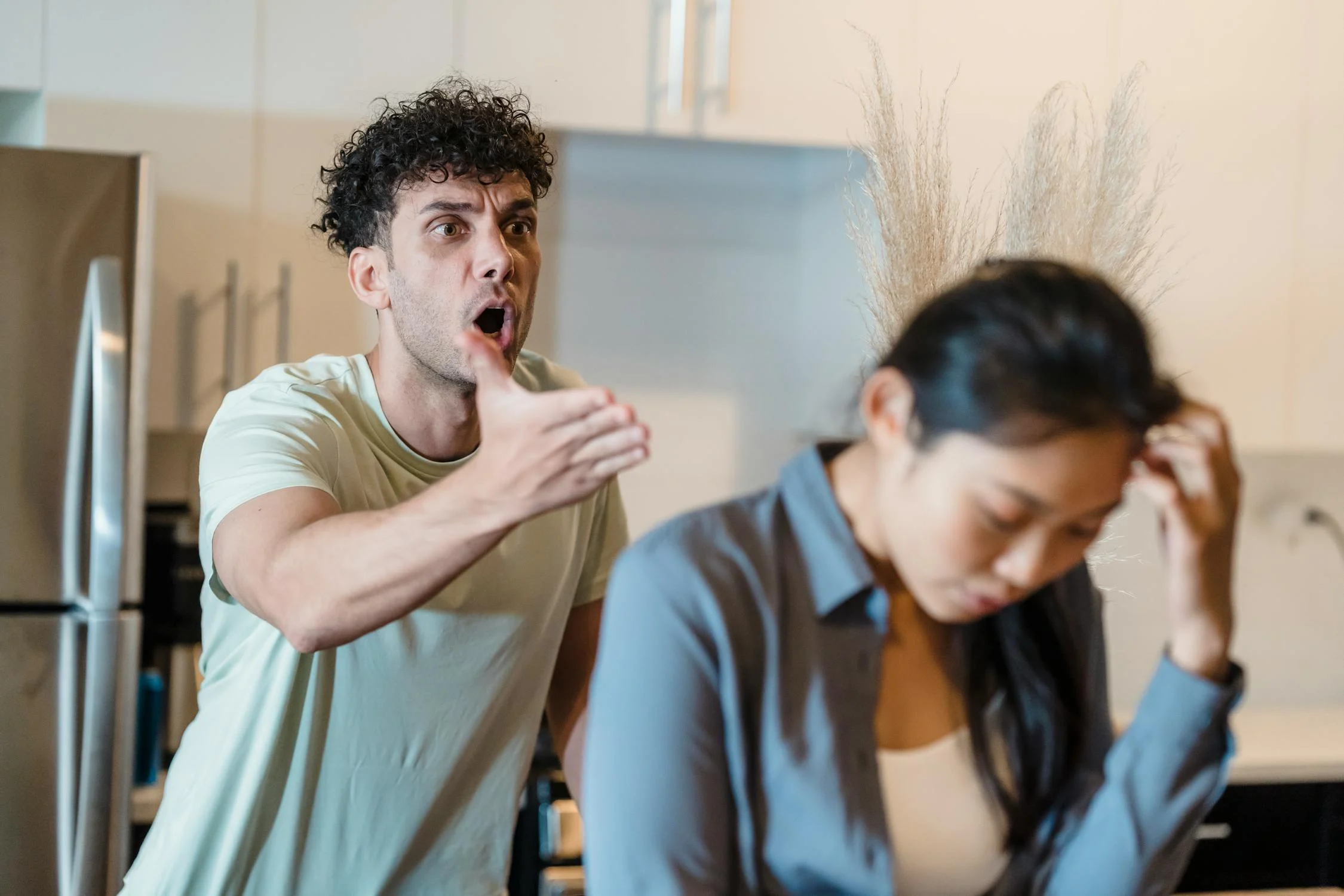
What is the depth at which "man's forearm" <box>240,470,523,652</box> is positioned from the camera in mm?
999

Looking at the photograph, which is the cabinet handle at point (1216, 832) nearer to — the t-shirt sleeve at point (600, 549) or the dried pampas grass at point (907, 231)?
→ the dried pampas grass at point (907, 231)

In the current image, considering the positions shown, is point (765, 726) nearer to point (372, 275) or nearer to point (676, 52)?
point (372, 275)

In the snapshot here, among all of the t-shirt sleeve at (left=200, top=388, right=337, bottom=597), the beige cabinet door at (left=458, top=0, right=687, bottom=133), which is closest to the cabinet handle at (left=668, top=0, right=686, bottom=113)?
the beige cabinet door at (left=458, top=0, right=687, bottom=133)

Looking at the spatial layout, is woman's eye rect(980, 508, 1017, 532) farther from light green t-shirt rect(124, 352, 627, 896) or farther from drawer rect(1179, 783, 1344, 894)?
drawer rect(1179, 783, 1344, 894)

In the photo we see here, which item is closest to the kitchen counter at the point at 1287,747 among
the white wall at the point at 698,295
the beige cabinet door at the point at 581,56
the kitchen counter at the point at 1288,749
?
the kitchen counter at the point at 1288,749

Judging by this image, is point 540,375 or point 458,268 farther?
A: point 540,375

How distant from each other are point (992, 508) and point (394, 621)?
0.60 m

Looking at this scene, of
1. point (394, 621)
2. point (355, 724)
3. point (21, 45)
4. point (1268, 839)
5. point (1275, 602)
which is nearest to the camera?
point (394, 621)

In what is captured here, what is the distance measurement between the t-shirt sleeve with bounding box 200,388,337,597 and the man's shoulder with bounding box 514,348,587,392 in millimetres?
264

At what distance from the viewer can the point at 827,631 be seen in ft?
2.87

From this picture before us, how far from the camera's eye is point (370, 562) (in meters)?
1.04

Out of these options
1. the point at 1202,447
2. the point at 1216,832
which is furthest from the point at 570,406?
the point at 1216,832

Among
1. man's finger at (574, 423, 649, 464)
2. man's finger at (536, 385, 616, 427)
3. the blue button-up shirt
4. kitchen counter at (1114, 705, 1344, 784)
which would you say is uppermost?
man's finger at (536, 385, 616, 427)

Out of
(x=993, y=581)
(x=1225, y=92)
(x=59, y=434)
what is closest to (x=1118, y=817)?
(x=993, y=581)
